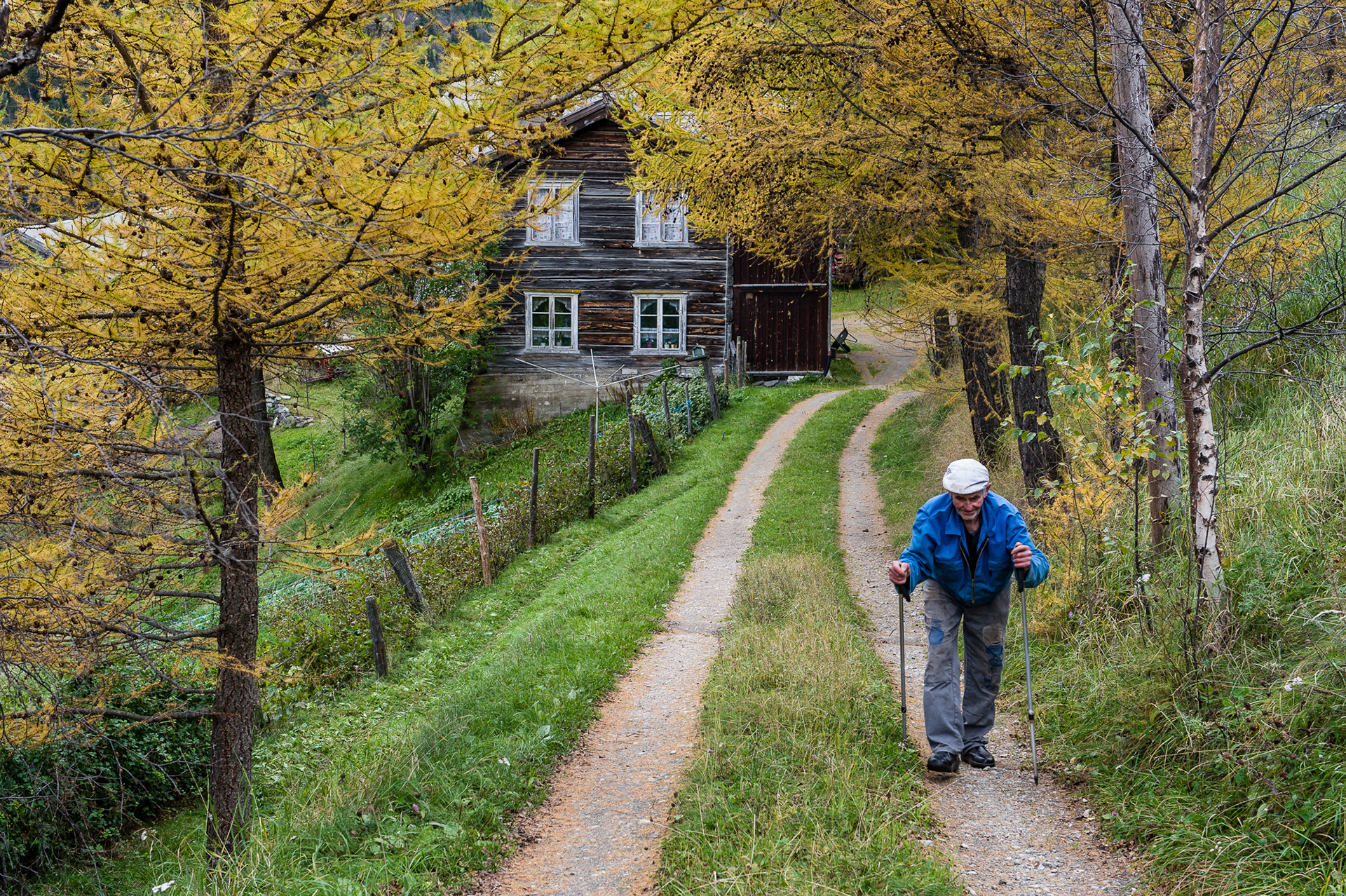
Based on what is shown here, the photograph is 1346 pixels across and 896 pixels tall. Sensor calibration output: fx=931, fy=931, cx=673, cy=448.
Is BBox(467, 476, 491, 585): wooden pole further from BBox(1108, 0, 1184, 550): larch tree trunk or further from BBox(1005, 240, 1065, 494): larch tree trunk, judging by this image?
BBox(1108, 0, 1184, 550): larch tree trunk

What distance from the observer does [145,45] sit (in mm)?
5109

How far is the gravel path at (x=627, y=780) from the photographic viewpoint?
4.87 metres

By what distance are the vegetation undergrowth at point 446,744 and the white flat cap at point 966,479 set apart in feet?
10.3

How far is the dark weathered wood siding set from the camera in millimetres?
27453

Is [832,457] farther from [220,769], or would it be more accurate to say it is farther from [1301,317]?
[220,769]

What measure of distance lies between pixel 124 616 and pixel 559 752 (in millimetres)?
2805

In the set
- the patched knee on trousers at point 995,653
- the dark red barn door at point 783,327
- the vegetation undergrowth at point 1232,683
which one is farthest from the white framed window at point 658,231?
the patched knee on trousers at point 995,653

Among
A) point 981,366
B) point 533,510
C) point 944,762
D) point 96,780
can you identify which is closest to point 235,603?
point 96,780

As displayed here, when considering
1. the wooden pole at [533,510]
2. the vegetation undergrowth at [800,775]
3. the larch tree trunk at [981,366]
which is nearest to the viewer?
the vegetation undergrowth at [800,775]

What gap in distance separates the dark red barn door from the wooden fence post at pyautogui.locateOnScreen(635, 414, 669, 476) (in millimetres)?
11763

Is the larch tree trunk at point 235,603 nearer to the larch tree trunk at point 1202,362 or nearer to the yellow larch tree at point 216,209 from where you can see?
the yellow larch tree at point 216,209

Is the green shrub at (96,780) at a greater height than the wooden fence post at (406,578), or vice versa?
the wooden fence post at (406,578)

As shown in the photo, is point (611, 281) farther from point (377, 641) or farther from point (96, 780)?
point (96, 780)

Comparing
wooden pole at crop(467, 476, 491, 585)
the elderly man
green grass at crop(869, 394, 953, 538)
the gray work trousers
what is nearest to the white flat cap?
the elderly man
